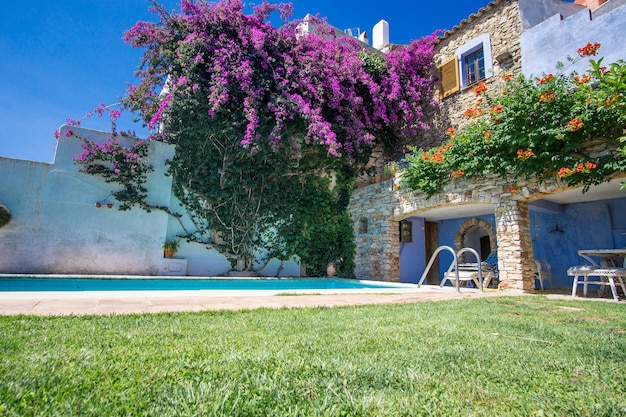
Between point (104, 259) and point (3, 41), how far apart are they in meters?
5.51

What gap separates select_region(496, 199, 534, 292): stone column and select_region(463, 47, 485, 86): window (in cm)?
513

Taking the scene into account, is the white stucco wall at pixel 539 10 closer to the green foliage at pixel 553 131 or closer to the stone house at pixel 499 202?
the stone house at pixel 499 202

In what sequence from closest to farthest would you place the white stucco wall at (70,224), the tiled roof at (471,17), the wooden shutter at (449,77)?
the white stucco wall at (70,224) < the tiled roof at (471,17) < the wooden shutter at (449,77)

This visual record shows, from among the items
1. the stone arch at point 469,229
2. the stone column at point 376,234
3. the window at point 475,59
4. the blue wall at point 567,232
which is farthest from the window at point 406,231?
the window at point 475,59

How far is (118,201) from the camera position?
8.63m

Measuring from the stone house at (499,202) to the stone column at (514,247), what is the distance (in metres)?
0.02

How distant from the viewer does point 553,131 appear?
6078 millimetres

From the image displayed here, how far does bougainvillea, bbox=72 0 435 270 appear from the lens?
841cm

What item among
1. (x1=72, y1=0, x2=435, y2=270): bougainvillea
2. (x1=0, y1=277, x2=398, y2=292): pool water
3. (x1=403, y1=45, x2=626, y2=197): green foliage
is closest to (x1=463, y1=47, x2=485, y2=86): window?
(x1=72, y1=0, x2=435, y2=270): bougainvillea

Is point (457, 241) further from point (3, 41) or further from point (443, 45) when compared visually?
point (3, 41)

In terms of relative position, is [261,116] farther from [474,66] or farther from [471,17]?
[471,17]

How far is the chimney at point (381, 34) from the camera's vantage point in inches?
571

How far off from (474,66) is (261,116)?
23.7 feet

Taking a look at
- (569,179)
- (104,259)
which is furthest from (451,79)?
(104,259)
